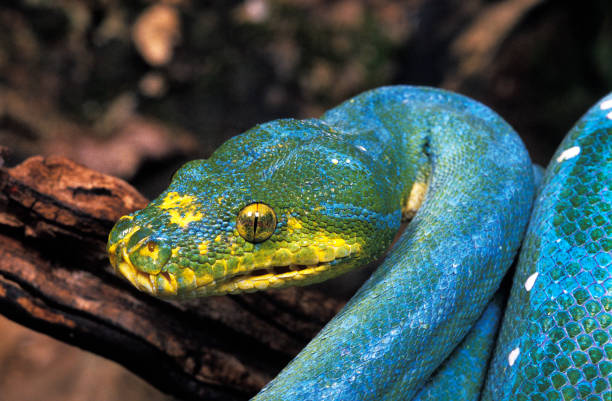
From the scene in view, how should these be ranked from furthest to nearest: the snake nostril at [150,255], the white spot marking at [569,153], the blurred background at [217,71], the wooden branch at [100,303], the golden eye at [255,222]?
1. the blurred background at [217,71]
2. the wooden branch at [100,303]
3. the white spot marking at [569,153]
4. the golden eye at [255,222]
5. the snake nostril at [150,255]

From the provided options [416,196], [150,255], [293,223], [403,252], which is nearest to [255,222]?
[293,223]

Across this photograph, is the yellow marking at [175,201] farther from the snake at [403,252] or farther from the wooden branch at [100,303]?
the wooden branch at [100,303]

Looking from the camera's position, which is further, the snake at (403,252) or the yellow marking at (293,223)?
the yellow marking at (293,223)

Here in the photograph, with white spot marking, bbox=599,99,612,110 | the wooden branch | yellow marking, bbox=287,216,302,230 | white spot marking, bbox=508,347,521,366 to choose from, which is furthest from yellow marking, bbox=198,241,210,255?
A: white spot marking, bbox=599,99,612,110

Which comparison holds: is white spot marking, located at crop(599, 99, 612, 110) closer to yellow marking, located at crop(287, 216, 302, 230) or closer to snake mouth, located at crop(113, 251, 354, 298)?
snake mouth, located at crop(113, 251, 354, 298)

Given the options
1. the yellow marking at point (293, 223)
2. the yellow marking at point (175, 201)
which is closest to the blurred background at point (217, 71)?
the yellow marking at point (293, 223)

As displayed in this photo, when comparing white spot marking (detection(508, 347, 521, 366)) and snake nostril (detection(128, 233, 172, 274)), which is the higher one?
snake nostril (detection(128, 233, 172, 274))
